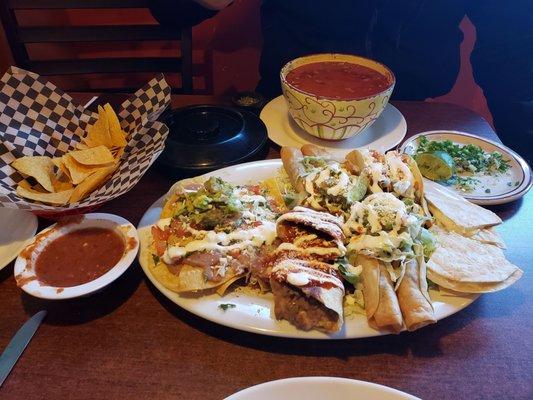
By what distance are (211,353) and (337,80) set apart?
1.11 meters

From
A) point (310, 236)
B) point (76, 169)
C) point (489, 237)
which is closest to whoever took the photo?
point (310, 236)

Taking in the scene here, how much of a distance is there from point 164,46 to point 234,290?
2.44 meters

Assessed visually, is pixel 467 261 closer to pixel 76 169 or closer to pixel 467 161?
pixel 467 161

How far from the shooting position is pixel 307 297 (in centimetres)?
98

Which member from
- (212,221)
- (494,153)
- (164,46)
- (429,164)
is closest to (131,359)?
(212,221)

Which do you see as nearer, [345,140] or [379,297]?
[379,297]

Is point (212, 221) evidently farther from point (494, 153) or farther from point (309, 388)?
point (494, 153)

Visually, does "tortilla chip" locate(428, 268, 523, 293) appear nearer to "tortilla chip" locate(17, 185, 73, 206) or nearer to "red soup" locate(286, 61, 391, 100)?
"red soup" locate(286, 61, 391, 100)

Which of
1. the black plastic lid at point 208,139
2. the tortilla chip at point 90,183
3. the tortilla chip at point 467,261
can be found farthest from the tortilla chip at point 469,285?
the tortilla chip at point 90,183

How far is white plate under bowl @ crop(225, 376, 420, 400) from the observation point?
836 millimetres

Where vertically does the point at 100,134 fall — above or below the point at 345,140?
above

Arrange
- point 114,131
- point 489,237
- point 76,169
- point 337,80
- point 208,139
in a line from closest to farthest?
point 489,237
point 76,169
point 114,131
point 208,139
point 337,80

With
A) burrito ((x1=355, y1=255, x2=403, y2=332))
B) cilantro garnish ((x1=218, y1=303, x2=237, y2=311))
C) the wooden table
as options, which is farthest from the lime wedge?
cilantro garnish ((x1=218, y1=303, x2=237, y2=311))

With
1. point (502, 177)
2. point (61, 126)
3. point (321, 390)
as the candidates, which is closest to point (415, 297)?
point (321, 390)
